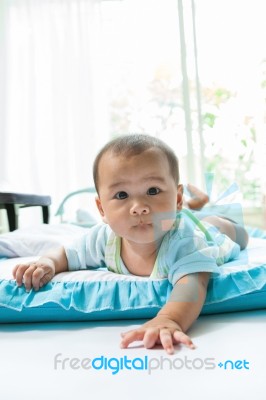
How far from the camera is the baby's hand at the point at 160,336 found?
24.3 inches

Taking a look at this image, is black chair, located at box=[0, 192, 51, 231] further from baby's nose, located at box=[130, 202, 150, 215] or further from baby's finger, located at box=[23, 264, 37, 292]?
baby's nose, located at box=[130, 202, 150, 215]

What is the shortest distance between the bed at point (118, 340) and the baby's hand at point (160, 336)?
0.5 inches

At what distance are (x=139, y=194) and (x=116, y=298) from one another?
0.18 meters

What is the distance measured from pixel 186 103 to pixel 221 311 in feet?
9.32

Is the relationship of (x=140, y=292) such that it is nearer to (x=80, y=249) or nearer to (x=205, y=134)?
(x=80, y=249)

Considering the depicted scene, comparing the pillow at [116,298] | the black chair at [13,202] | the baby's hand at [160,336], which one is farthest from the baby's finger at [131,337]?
the black chair at [13,202]

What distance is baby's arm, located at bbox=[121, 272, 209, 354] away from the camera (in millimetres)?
622

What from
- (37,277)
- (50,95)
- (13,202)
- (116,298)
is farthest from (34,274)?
(50,95)

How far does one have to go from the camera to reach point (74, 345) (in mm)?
665

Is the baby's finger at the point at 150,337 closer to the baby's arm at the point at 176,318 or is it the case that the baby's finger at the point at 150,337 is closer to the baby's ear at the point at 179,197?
the baby's arm at the point at 176,318

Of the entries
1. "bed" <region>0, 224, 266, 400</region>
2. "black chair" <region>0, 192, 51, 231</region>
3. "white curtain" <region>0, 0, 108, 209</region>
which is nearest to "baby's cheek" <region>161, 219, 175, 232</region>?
"bed" <region>0, 224, 266, 400</region>

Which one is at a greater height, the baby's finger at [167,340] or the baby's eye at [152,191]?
the baby's eye at [152,191]

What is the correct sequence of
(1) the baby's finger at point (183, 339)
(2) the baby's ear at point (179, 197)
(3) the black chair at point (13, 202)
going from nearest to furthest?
(1) the baby's finger at point (183, 339) < (2) the baby's ear at point (179, 197) < (3) the black chair at point (13, 202)

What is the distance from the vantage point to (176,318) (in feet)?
2.24
